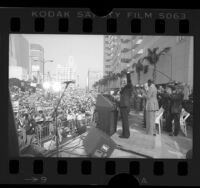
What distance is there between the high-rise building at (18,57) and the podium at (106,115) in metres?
1.17

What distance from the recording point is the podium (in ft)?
11.6

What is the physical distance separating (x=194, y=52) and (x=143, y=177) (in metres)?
1.90

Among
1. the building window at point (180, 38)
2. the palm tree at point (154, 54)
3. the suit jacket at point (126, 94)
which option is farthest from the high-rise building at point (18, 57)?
the building window at point (180, 38)

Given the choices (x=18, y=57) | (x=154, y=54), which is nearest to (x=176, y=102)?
(x=154, y=54)

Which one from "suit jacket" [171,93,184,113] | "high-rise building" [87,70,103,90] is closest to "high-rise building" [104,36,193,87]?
"high-rise building" [87,70,103,90]

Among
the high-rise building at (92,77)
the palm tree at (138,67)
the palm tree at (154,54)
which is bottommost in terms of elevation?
the high-rise building at (92,77)

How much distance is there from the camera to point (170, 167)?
3.37 metres

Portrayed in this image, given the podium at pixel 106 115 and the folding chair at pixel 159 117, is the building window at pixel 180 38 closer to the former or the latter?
the folding chair at pixel 159 117

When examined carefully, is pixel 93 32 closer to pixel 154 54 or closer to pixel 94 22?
pixel 94 22

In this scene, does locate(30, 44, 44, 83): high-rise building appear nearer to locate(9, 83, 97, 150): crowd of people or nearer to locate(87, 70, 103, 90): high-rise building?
locate(9, 83, 97, 150): crowd of people

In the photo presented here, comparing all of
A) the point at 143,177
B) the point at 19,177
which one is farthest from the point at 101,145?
the point at 19,177

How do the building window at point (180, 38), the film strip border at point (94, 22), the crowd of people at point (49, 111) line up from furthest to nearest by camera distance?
the crowd of people at point (49, 111)
the building window at point (180, 38)
the film strip border at point (94, 22)

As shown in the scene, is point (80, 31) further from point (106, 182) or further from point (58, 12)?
point (106, 182)

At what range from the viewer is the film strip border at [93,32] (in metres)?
3.26
